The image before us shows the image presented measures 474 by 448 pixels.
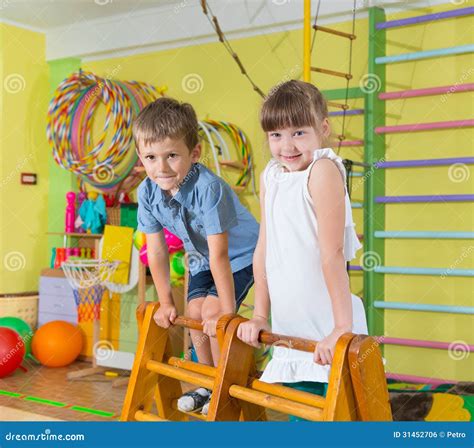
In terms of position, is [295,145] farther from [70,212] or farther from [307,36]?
[70,212]

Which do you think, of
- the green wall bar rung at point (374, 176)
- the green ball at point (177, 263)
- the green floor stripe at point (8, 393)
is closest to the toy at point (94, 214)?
the green ball at point (177, 263)

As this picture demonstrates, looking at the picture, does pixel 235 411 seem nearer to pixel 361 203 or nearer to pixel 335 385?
pixel 335 385

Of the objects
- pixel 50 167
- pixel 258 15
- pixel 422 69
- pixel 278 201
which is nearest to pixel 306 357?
pixel 278 201

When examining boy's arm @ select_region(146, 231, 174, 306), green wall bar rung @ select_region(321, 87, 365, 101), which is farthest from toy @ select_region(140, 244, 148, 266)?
boy's arm @ select_region(146, 231, 174, 306)

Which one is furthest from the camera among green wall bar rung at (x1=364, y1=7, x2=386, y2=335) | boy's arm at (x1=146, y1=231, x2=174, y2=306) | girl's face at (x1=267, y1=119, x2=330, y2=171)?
green wall bar rung at (x1=364, y1=7, x2=386, y2=335)

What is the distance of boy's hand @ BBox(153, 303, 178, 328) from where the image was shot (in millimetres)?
1792

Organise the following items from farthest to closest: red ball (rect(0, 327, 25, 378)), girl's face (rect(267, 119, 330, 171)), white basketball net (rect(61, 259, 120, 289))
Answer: white basketball net (rect(61, 259, 120, 289)), red ball (rect(0, 327, 25, 378)), girl's face (rect(267, 119, 330, 171))

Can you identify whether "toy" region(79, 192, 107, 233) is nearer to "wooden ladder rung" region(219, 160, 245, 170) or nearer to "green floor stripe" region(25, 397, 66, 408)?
"wooden ladder rung" region(219, 160, 245, 170)

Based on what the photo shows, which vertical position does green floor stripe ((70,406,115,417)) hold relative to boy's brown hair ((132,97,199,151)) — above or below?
below

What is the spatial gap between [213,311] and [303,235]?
57cm

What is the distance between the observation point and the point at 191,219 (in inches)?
80.1

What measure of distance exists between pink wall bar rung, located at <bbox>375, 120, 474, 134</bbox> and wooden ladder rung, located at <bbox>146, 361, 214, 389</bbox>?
2.34 m

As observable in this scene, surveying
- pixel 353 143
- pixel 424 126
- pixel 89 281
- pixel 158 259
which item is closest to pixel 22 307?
pixel 89 281

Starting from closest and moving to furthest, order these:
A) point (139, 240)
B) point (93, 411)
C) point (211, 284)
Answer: point (211, 284) < point (93, 411) < point (139, 240)
